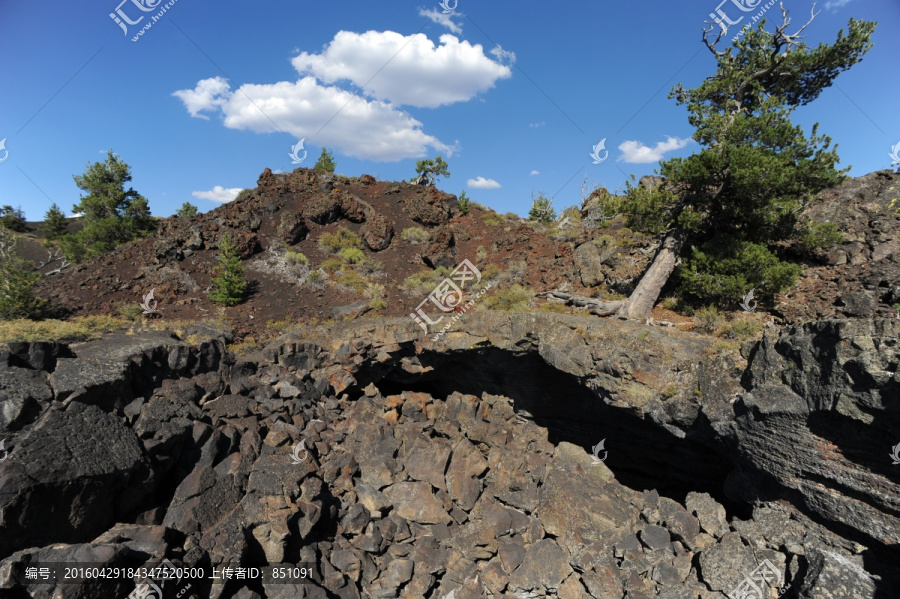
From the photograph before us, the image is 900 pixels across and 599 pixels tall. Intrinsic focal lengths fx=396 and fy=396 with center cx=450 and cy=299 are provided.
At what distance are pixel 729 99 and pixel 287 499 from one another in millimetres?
17950

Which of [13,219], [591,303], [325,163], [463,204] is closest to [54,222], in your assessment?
[13,219]

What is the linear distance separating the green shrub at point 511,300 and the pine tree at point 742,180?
107 inches

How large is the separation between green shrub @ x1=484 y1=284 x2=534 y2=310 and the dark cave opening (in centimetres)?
241

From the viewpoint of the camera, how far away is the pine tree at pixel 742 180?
10.8 metres

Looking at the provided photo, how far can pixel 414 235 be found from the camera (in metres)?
22.1

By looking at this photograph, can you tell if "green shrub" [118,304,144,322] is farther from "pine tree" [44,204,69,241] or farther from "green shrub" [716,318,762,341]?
"pine tree" [44,204,69,241]

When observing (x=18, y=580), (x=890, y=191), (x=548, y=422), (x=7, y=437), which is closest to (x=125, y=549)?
(x=18, y=580)

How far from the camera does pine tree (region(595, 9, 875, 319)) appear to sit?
35.5 feet

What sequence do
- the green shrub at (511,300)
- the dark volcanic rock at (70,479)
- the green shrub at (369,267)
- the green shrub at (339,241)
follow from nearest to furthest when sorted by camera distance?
the dark volcanic rock at (70,479) → the green shrub at (511,300) → the green shrub at (369,267) → the green shrub at (339,241)

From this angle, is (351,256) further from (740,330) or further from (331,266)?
(740,330)

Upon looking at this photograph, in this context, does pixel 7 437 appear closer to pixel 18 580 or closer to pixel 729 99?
pixel 18 580

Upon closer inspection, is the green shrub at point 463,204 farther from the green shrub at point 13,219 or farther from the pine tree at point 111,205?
the green shrub at point 13,219

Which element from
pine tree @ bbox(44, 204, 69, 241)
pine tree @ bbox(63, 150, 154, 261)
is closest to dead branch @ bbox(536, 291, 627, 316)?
pine tree @ bbox(63, 150, 154, 261)

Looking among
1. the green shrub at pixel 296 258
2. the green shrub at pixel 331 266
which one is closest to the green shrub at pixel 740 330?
the green shrub at pixel 331 266
